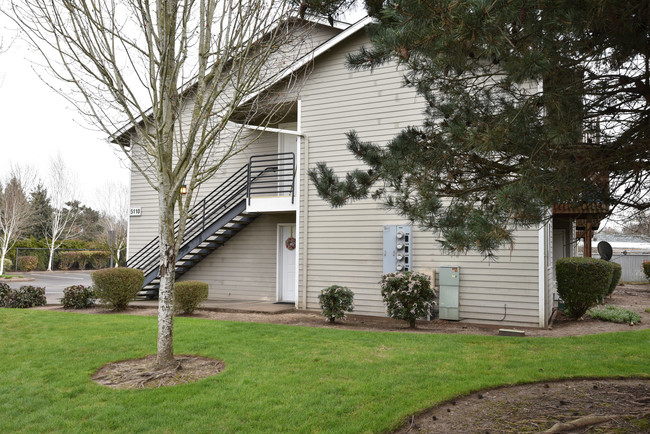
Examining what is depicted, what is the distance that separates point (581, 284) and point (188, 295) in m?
8.80

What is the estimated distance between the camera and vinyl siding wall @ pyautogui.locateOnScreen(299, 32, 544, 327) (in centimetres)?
1004

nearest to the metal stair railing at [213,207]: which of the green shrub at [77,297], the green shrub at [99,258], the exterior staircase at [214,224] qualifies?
the exterior staircase at [214,224]

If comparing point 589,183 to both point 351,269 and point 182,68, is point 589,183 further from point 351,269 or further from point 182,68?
point 351,269

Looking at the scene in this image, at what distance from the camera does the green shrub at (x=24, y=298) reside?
12234mm

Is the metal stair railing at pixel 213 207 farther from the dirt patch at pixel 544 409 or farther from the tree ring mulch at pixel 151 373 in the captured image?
the dirt patch at pixel 544 409

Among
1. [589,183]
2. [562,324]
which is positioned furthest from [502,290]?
[589,183]

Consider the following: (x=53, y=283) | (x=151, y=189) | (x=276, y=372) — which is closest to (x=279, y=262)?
(x=151, y=189)

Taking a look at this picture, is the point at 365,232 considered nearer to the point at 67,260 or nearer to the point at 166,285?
the point at 166,285

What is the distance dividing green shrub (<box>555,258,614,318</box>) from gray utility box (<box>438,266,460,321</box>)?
2520 mm

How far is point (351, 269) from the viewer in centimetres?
1152

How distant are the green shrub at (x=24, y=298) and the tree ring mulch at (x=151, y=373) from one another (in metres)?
7.50

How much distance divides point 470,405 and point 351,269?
21.7ft

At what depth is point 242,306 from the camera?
40.4 feet

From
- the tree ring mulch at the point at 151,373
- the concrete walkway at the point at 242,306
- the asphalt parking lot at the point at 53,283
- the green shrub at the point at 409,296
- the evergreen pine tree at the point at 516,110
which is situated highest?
the evergreen pine tree at the point at 516,110
